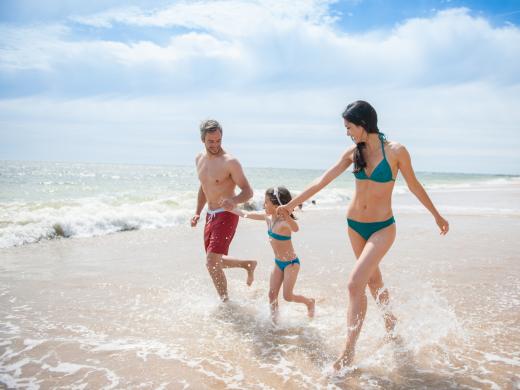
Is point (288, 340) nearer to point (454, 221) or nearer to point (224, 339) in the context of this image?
point (224, 339)

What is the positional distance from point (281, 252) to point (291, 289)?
41 centimetres

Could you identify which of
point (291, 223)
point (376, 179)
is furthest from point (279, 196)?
point (376, 179)

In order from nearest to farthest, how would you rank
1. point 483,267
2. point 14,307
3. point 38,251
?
point 14,307
point 483,267
point 38,251

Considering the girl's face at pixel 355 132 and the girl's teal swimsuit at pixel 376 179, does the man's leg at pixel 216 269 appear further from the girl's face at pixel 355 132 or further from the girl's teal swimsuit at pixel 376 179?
the girl's face at pixel 355 132

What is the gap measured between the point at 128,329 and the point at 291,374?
189 centimetres

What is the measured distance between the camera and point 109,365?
11.9 ft

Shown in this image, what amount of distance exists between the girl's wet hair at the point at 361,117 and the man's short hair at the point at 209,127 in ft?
6.26

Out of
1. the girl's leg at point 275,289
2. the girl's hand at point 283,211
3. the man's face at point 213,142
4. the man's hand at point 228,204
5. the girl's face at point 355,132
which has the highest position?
the girl's face at point 355,132

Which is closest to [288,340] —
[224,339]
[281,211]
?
[224,339]

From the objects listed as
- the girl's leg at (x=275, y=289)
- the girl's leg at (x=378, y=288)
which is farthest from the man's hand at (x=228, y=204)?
the girl's leg at (x=378, y=288)

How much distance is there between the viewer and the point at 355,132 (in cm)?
363

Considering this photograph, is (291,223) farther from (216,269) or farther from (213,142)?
(213,142)

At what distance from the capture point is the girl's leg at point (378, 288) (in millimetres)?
3873

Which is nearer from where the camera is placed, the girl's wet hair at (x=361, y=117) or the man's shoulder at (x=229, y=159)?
the girl's wet hair at (x=361, y=117)
